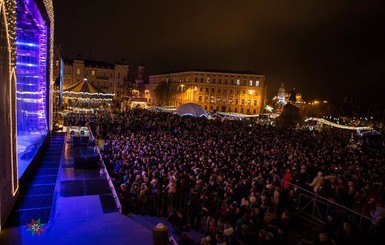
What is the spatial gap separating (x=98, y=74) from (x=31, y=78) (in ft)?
176

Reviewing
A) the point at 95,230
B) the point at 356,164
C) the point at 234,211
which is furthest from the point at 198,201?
the point at 356,164

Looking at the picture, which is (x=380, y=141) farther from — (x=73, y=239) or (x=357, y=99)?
(x=357, y=99)

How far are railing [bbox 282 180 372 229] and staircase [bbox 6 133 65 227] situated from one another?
23.1 feet

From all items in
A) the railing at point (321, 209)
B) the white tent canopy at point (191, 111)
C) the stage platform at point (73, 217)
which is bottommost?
the stage platform at point (73, 217)

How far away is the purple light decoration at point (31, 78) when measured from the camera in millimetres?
11383

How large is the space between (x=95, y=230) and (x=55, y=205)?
1.84 m

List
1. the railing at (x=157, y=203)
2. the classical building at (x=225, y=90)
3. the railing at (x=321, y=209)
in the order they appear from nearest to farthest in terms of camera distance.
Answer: the railing at (x=321, y=209), the railing at (x=157, y=203), the classical building at (x=225, y=90)

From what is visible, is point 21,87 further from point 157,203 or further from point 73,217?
point 157,203

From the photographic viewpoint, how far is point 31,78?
13164mm

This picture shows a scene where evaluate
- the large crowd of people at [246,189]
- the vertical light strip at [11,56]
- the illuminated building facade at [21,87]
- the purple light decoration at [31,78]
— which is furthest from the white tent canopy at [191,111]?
the vertical light strip at [11,56]

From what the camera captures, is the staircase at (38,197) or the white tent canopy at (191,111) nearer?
the staircase at (38,197)

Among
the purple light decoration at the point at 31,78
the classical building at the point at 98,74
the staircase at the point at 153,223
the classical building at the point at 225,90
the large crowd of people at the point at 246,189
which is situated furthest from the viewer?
the classical building at the point at 225,90

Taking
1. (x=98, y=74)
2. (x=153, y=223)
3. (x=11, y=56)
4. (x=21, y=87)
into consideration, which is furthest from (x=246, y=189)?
(x=98, y=74)

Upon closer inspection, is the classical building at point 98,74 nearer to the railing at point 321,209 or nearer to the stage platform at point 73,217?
the stage platform at point 73,217
